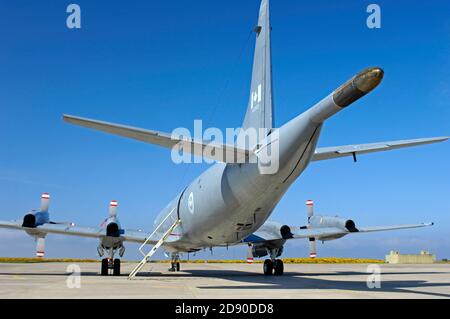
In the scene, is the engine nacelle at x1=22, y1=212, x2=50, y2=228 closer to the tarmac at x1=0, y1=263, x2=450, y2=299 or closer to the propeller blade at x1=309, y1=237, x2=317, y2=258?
the tarmac at x1=0, y1=263, x2=450, y2=299

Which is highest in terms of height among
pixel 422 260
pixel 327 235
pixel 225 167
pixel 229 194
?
pixel 225 167

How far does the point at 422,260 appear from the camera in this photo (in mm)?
60438

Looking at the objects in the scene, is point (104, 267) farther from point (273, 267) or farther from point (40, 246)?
point (273, 267)

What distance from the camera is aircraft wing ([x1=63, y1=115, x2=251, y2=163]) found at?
10383mm

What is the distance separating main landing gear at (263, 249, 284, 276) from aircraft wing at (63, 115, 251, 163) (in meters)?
10.3

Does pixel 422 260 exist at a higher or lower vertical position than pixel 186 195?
lower

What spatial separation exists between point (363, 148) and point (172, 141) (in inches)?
210

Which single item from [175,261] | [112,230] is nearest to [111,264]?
[112,230]

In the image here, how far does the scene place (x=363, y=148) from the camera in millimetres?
12477
